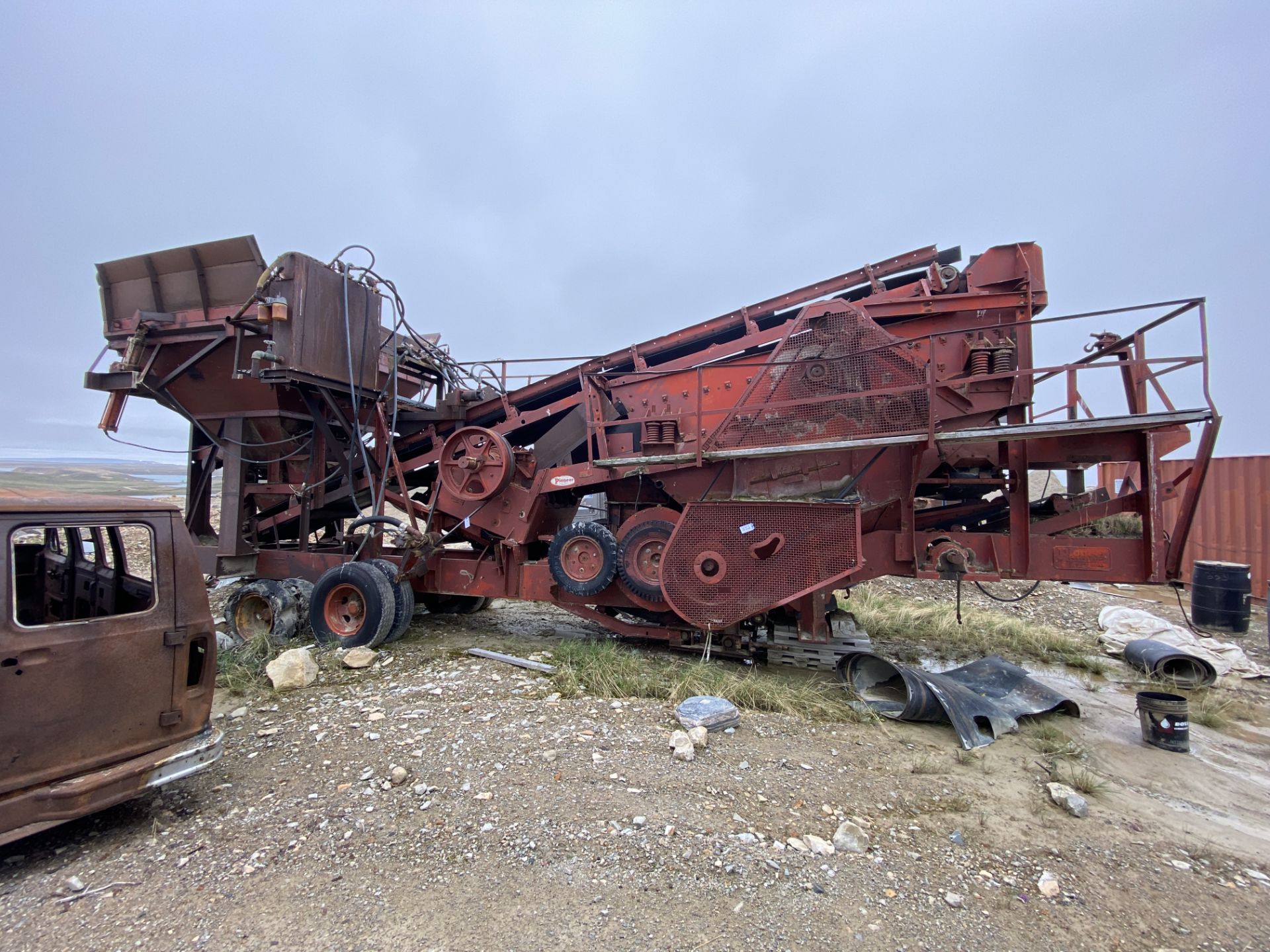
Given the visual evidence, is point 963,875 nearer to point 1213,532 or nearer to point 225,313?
point 225,313

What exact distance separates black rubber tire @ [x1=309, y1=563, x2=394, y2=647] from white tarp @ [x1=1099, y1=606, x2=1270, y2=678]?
8.37 meters

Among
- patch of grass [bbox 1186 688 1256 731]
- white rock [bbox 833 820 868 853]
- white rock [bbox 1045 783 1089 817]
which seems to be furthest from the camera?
patch of grass [bbox 1186 688 1256 731]

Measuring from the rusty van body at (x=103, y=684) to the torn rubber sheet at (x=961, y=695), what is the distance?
182 inches

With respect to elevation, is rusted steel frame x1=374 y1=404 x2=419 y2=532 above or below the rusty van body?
above

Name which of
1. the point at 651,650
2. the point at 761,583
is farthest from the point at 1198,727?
the point at 651,650

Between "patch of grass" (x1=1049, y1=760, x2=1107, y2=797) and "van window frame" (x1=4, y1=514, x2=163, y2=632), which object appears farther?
"patch of grass" (x1=1049, y1=760, x2=1107, y2=797)

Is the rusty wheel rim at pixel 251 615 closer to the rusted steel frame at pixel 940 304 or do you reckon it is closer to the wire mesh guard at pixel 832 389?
the wire mesh guard at pixel 832 389

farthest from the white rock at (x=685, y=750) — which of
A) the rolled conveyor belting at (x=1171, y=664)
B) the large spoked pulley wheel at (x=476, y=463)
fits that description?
the rolled conveyor belting at (x=1171, y=664)

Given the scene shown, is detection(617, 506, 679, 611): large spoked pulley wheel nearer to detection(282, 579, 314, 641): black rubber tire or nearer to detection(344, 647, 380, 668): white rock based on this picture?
detection(344, 647, 380, 668): white rock

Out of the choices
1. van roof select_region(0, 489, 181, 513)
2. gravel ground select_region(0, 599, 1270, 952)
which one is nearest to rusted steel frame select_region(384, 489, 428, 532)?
gravel ground select_region(0, 599, 1270, 952)

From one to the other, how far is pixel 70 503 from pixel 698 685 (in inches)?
167

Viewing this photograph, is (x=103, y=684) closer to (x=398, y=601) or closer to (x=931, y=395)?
(x=398, y=601)

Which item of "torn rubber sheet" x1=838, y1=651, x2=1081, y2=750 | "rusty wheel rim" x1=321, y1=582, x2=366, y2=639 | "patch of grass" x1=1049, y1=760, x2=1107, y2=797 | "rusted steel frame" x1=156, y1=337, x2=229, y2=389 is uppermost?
"rusted steel frame" x1=156, y1=337, x2=229, y2=389

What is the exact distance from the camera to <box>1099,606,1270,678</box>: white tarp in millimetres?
6453
